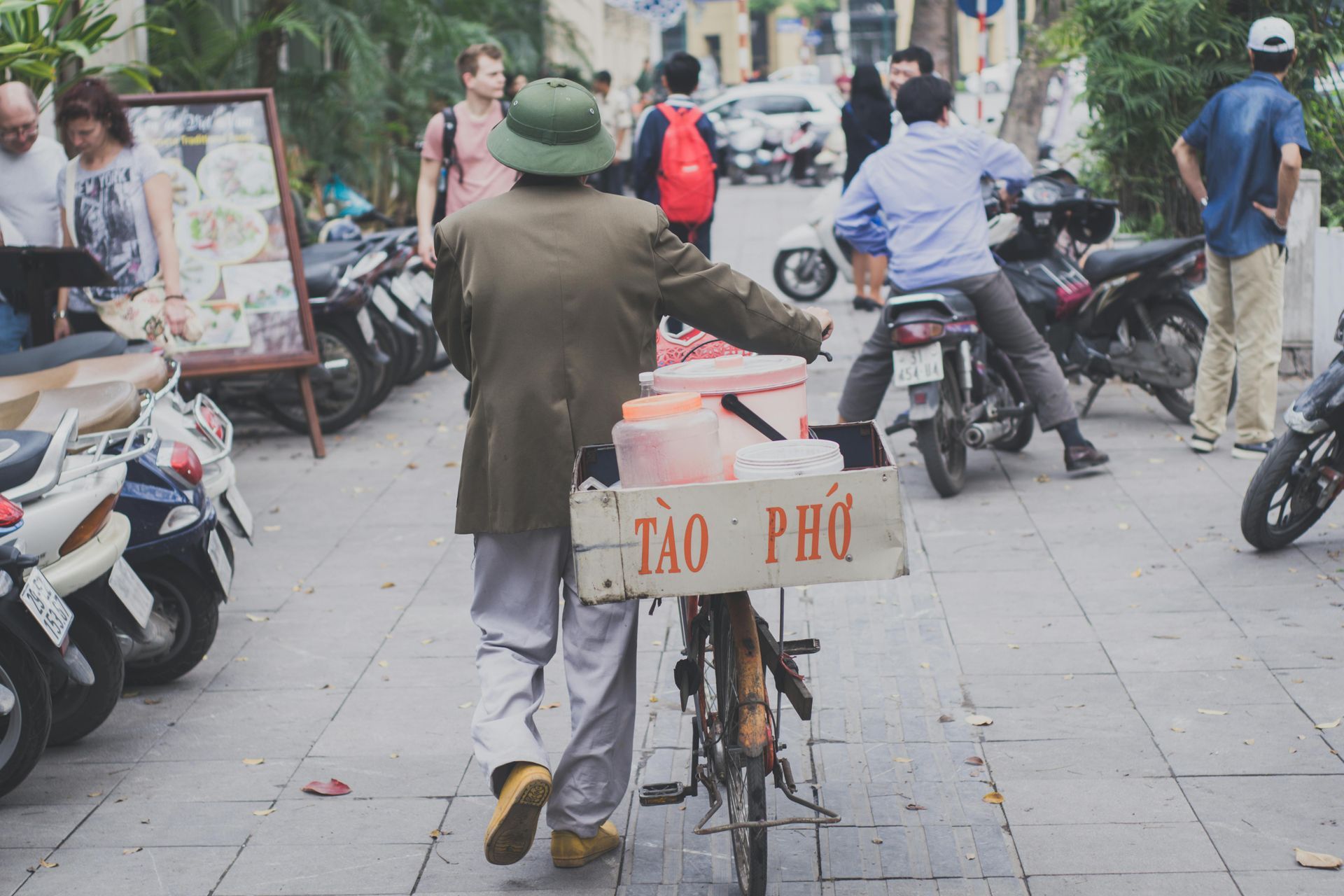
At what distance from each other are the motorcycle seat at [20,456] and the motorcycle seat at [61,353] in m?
1.36

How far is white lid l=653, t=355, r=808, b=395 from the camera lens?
3.44 meters

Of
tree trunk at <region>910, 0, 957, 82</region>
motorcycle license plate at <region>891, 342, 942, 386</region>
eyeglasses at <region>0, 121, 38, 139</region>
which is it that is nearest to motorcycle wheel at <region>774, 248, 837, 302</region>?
tree trunk at <region>910, 0, 957, 82</region>

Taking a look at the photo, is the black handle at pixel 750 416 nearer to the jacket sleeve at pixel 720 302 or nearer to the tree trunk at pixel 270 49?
the jacket sleeve at pixel 720 302

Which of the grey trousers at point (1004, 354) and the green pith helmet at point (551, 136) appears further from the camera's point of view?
the grey trousers at point (1004, 354)

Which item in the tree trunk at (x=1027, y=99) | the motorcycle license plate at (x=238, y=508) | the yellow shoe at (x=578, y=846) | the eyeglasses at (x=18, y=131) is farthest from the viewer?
the tree trunk at (x=1027, y=99)

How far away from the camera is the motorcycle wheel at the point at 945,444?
7262 millimetres

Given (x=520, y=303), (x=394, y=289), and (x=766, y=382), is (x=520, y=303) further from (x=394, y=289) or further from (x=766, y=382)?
(x=394, y=289)

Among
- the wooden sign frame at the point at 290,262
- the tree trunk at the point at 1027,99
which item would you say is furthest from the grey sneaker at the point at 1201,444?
the tree trunk at the point at 1027,99

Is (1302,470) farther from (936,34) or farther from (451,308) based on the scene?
(936,34)

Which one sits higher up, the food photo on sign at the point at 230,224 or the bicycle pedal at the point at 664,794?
the food photo on sign at the point at 230,224

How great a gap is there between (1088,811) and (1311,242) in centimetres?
686

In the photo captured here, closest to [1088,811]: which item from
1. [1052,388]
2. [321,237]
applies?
[1052,388]

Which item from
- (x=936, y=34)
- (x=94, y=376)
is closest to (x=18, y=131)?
(x=94, y=376)

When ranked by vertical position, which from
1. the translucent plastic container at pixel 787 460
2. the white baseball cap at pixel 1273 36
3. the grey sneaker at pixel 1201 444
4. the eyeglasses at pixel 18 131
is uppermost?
the white baseball cap at pixel 1273 36
